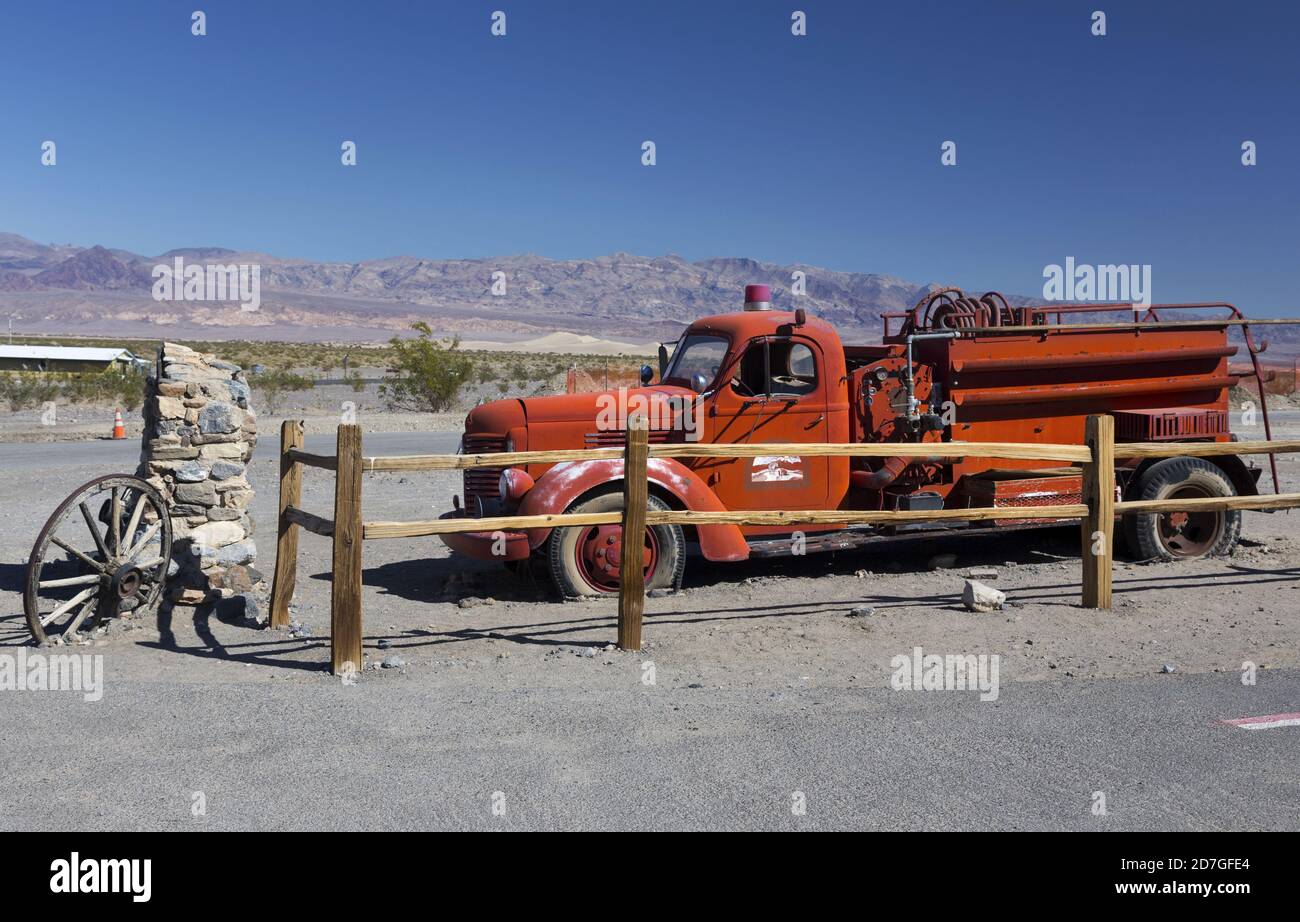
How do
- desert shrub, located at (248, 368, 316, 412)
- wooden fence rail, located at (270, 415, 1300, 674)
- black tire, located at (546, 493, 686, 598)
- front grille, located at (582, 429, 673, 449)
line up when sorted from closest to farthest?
wooden fence rail, located at (270, 415, 1300, 674) < black tire, located at (546, 493, 686, 598) < front grille, located at (582, 429, 673, 449) < desert shrub, located at (248, 368, 316, 412)

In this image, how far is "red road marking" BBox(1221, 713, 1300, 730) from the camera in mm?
5828

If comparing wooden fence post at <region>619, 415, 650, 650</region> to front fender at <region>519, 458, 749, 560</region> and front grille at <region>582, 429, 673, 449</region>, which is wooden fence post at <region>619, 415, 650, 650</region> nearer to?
front fender at <region>519, 458, 749, 560</region>

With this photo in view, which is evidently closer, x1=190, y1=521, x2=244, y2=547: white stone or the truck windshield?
x1=190, y1=521, x2=244, y2=547: white stone

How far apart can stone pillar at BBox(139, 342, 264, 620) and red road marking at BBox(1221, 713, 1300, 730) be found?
6.34m

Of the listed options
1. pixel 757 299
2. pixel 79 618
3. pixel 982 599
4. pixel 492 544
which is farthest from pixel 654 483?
pixel 79 618

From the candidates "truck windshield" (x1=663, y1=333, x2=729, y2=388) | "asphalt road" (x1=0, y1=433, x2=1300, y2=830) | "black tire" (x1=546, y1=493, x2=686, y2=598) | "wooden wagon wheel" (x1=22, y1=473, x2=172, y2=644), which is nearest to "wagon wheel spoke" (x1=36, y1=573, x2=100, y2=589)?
"wooden wagon wheel" (x1=22, y1=473, x2=172, y2=644)

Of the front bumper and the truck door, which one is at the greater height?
the truck door

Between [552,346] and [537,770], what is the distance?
146m

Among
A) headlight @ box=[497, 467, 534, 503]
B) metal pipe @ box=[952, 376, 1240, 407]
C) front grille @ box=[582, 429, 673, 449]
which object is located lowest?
headlight @ box=[497, 467, 534, 503]

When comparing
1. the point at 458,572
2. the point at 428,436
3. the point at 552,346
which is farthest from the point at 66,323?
the point at 458,572

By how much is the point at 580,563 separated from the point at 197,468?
2904mm

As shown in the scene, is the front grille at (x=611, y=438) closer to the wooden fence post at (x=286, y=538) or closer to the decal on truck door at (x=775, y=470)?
the decal on truck door at (x=775, y=470)
